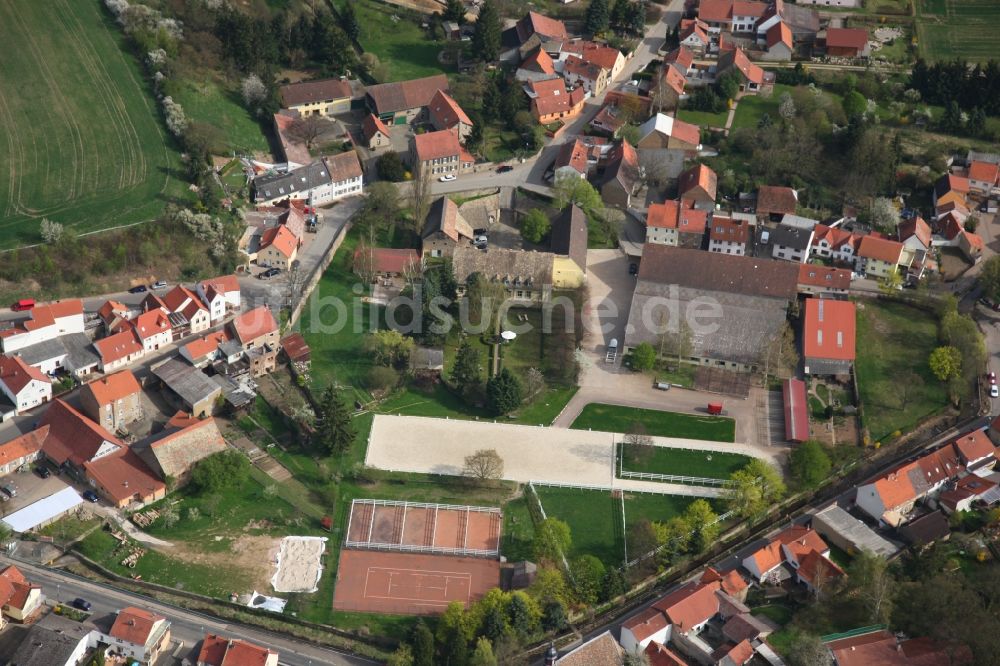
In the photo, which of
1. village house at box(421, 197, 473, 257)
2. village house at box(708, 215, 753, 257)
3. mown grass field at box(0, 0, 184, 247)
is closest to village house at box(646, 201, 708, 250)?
village house at box(708, 215, 753, 257)

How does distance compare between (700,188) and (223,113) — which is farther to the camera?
(223,113)

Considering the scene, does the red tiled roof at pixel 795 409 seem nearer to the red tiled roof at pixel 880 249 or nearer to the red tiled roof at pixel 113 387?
the red tiled roof at pixel 880 249

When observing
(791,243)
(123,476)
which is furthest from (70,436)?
(791,243)

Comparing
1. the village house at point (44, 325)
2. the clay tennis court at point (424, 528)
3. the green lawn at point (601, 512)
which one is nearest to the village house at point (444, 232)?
the clay tennis court at point (424, 528)

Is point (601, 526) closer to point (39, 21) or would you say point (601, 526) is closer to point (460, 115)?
point (460, 115)

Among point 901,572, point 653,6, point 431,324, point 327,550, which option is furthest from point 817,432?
point 653,6

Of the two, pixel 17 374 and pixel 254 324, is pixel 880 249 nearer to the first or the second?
pixel 254 324
